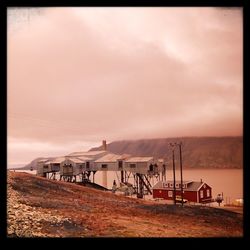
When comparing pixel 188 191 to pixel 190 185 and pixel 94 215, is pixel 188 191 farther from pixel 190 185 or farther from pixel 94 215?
pixel 94 215

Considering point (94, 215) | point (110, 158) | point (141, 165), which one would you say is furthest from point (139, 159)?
point (94, 215)

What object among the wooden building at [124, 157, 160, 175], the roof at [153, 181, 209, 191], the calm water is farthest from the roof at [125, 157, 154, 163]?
the calm water

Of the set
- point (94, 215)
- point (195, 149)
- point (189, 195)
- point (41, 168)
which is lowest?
point (94, 215)


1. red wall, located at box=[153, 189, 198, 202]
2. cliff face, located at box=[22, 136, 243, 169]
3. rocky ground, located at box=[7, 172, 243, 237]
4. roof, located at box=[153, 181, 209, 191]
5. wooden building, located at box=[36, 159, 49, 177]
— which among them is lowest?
rocky ground, located at box=[7, 172, 243, 237]

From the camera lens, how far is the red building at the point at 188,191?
2.22 metres

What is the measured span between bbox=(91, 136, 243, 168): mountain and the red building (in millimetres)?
107

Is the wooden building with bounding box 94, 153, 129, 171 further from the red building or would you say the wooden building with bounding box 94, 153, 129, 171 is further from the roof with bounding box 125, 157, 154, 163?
the red building

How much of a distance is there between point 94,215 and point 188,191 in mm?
552

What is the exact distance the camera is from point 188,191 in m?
2.27

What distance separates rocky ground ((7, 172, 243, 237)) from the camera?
224cm

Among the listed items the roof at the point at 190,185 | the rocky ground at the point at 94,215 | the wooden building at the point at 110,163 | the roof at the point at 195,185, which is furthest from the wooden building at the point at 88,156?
the roof at the point at 195,185
